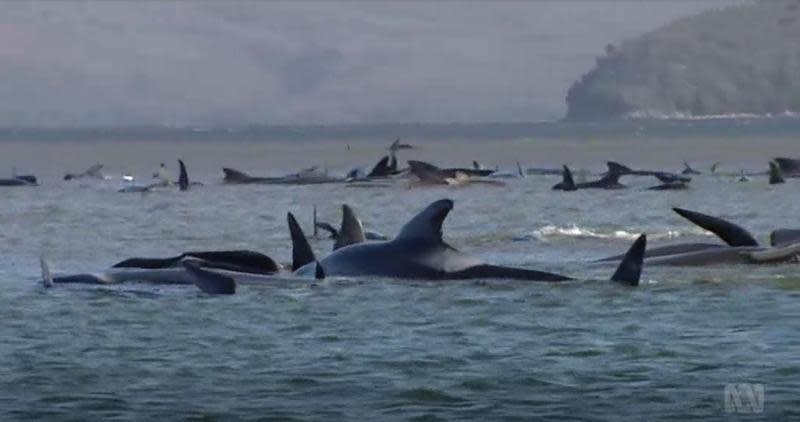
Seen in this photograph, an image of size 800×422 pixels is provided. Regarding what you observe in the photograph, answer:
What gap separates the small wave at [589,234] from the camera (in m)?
33.4

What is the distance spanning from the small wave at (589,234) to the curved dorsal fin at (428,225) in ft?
28.8

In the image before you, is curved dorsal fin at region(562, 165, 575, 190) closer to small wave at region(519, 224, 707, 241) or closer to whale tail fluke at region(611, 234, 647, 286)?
small wave at region(519, 224, 707, 241)

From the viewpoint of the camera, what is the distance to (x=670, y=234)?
112 ft

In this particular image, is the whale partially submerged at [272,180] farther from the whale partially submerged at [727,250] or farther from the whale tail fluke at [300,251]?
the whale tail fluke at [300,251]

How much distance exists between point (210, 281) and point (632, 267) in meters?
4.50

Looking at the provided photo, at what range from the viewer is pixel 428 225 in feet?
78.5

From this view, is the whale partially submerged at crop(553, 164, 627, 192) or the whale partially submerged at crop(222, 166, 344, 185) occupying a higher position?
the whale partially submerged at crop(553, 164, 627, 192)

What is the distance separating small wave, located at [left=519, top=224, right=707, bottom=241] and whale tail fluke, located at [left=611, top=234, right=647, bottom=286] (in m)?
9.36

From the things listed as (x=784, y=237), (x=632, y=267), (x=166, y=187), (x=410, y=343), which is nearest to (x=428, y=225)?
(x=632, y=267)

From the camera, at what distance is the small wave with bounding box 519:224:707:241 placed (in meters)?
33.4

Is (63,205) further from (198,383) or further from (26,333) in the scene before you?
(198,383)

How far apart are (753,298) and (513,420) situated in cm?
769

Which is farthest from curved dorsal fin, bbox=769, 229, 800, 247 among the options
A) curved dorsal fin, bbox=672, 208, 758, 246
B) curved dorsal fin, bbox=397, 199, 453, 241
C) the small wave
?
the small wave

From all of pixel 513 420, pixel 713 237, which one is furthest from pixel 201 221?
pixel 513 420
